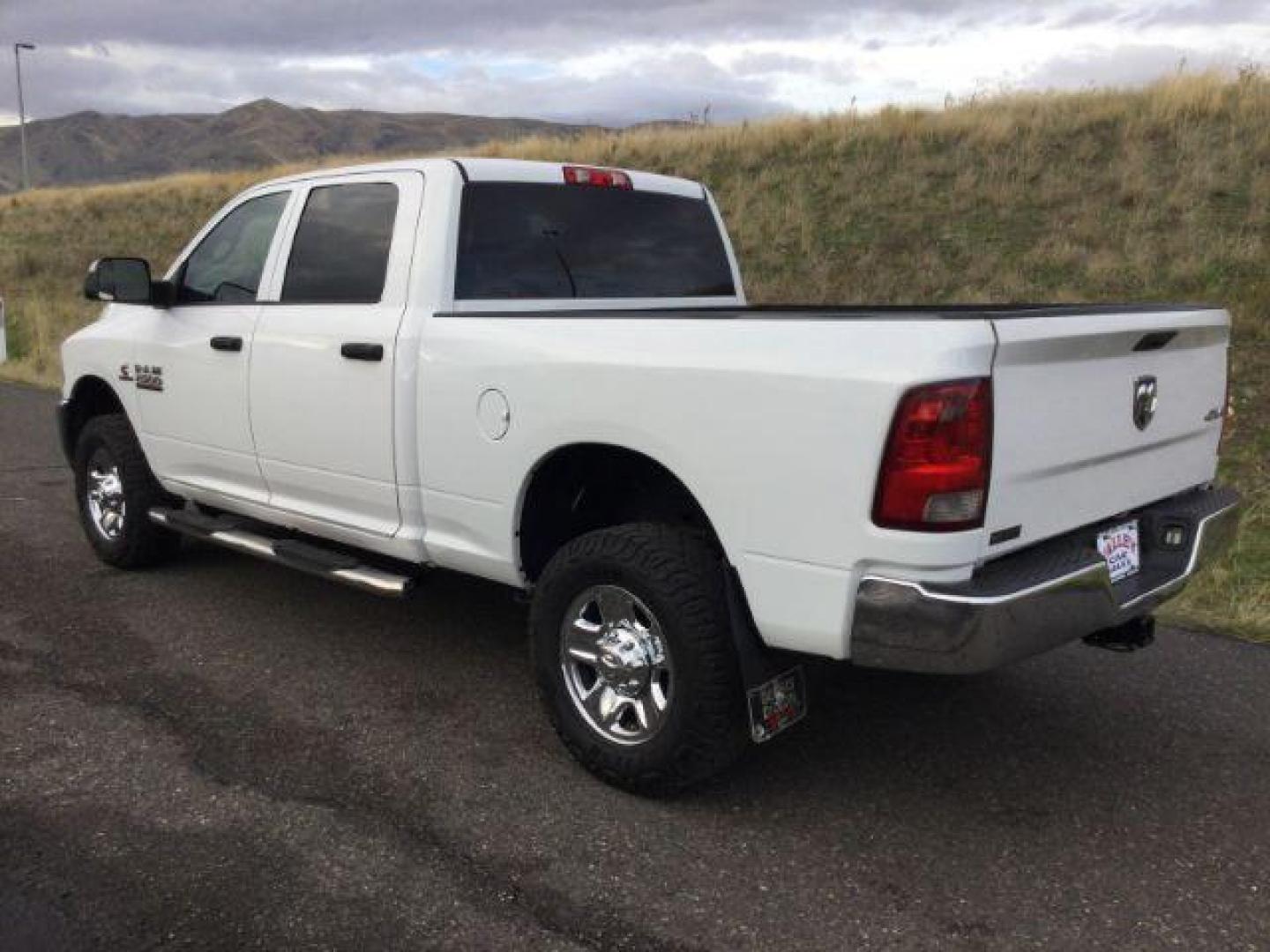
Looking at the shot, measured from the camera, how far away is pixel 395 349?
401 centimetres

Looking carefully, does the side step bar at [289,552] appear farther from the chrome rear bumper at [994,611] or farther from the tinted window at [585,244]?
the chrome rear bumper at [994,611]

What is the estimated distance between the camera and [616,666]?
3.48 metres

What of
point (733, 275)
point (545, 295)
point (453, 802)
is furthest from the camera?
point (733, 275)

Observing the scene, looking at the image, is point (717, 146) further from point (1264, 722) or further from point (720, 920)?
point (720, 920)

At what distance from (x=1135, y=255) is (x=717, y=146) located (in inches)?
386

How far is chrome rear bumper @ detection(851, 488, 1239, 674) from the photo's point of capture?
2814 mm

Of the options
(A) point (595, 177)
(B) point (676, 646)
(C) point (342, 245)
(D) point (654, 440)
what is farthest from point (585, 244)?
(B) point (676, 646)

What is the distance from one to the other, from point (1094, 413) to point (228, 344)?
341 centimetres

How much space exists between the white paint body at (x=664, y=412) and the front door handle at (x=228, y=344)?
4 centimetres

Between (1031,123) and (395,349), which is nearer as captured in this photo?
(395,349)

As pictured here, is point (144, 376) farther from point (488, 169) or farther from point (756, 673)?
point (756, 673)

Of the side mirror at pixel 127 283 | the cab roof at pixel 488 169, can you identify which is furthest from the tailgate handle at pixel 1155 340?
the side mirror at pixel 127 283

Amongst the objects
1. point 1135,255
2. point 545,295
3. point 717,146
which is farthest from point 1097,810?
point 717,146

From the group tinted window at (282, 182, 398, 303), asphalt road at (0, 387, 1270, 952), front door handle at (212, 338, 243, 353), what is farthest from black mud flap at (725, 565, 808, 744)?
front door handle at (212, 338, 243, 353)
